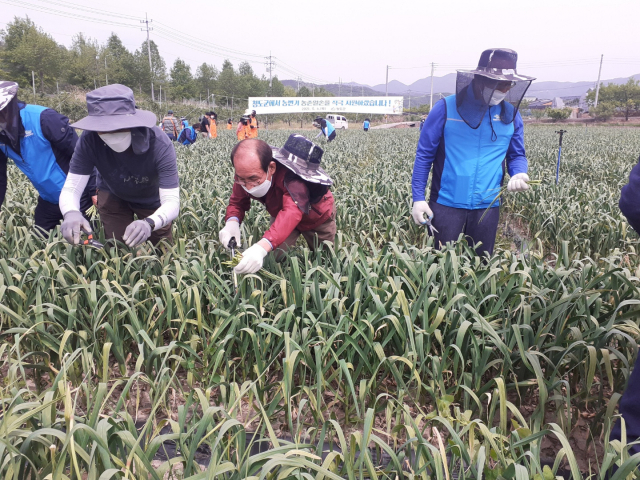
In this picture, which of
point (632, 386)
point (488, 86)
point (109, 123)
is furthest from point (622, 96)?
point (109, 123)

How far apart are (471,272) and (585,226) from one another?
278cm

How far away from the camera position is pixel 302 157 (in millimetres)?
2289

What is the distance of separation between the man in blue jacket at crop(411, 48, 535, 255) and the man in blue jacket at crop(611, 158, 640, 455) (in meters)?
1.42

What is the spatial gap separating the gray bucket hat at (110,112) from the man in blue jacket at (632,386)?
219 cm

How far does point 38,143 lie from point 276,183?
5.33 feet

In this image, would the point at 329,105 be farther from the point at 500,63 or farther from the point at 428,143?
the point at 500,63

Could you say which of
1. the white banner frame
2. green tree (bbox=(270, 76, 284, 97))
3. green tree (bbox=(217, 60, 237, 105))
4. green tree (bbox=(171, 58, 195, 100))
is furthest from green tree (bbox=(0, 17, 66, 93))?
green tree (bbox=(270, 76, 284, 97))

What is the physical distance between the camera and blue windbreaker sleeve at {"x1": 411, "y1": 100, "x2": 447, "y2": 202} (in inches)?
107

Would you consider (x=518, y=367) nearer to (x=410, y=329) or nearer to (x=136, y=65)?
(x=410, y=329)

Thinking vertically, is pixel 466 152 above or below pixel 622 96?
below

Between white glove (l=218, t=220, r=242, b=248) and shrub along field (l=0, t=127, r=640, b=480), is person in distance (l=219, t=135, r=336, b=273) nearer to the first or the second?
white glove (l=218, t=220, r=242, b=248)

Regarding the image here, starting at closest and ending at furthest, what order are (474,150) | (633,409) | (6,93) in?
(633,409) → (6,93) → (474,150)

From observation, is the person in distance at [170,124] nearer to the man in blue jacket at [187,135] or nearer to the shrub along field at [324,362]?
the man in blue jacket at [187,135]

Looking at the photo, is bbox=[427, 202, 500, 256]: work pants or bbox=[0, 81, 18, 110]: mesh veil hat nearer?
bbox=[0, 81, 18, 110]: mesh veil hat
